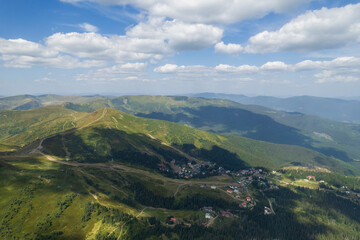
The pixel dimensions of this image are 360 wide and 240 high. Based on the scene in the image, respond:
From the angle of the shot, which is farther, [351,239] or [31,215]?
[351,239]

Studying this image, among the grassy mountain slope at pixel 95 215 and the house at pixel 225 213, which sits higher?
the grassy mountain slope at pixel 95 215

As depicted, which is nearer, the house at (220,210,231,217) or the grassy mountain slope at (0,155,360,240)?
the grassy mountain slope at (0,155,360,240)

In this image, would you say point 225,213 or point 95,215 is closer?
point 95,215

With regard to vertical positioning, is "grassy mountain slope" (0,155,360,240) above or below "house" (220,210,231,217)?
above

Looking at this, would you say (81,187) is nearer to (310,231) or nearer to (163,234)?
(163,234)

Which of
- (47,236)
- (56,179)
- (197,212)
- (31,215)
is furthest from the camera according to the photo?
(197,212)

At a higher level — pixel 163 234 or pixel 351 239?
pixel 163 234

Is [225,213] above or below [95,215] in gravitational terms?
below

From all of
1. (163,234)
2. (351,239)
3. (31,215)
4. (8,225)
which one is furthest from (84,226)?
(351,239)

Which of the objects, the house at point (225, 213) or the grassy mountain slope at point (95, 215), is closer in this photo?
the grassy mountain slope at point (95, 215)

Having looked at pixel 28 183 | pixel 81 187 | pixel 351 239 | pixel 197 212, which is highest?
pixel 28 183

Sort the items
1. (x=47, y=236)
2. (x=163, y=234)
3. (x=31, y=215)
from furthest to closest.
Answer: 1. (x=163, y=234)
2. (x=31, y=215)
3. (x=47, y=236)
